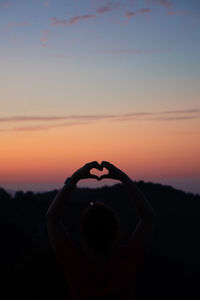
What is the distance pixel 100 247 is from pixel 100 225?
6.5 inches

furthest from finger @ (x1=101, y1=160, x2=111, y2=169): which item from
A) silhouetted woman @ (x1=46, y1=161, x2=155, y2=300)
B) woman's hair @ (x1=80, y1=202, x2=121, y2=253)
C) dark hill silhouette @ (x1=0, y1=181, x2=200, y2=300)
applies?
dark hill silhouette @ (x1=0, y1=181, x2=200, y2=300)

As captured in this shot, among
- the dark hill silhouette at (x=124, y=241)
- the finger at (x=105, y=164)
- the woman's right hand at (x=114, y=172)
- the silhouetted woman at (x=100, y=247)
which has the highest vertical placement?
the finger at (x=105, y=164)

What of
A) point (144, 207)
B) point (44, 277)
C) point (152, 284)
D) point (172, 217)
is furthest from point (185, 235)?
point (144, 207)

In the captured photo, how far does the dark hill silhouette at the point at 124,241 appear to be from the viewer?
20.9m

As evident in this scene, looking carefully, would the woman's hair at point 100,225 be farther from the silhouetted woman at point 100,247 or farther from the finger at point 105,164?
the finger at point 105,164

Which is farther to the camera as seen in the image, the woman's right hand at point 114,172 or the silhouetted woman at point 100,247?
the woman's right hand at point 114,172

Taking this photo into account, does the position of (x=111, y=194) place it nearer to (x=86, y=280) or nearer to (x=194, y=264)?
(x=194, y=264)

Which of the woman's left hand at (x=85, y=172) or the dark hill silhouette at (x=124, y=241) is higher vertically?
the woman's left hand at (x=85, y=172)

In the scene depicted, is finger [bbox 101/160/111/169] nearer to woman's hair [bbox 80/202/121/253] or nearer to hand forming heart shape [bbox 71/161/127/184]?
hand forming heart shape [bbox 71/161/127/184]

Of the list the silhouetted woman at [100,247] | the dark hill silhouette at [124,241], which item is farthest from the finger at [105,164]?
the dark hill silhouette at [124,241]

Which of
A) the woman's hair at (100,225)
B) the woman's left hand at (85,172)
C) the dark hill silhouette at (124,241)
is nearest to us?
the woman's hair at (100,225)

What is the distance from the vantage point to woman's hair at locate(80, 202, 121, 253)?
223 cm

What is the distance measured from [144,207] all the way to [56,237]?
22.6 inches

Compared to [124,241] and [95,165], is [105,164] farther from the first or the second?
[124,241]
